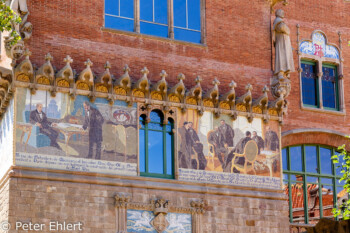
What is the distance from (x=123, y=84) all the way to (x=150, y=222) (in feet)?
14.9

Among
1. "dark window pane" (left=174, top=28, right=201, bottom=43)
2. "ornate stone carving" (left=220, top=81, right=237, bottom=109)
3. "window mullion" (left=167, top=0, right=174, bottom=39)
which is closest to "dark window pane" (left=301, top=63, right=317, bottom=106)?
"ornate stone carving" (left=220, top=81, right=237, bottom=109)

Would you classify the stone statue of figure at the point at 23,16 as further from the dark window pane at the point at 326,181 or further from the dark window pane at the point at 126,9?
the dark window pane at the point at 326,181

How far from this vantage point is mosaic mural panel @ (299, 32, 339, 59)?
33219mm

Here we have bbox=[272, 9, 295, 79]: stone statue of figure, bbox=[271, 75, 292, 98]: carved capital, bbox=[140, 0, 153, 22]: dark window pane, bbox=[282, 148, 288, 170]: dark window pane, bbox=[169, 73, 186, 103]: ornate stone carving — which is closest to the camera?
bbox=[169, 73, 186, 103]: ornate stone carving

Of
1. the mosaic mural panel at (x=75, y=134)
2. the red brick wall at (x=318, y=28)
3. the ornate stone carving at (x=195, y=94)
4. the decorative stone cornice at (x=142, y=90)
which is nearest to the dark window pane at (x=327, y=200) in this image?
the red brick wall at (x=318, y=28)

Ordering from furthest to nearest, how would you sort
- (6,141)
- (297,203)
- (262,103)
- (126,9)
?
(297,203)
(262,103)
(126,9)
(6,141)

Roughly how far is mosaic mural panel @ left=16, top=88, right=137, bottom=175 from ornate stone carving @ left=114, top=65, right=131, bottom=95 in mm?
372

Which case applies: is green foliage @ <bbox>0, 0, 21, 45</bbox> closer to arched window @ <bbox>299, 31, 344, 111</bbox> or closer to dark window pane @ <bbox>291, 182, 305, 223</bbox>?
arched window @ <bbox>299, 31, 344, 111</bbox>

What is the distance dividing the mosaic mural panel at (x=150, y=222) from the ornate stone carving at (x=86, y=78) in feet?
13.8

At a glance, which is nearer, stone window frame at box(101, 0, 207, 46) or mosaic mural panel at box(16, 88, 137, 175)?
mosaic mural panel at box(16, 88, 137, 175)

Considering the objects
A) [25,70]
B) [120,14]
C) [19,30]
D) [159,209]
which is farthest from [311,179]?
[19,30]

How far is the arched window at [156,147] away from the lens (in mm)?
28016

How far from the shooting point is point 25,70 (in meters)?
26.6

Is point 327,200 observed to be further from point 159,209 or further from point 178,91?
point 159,209
